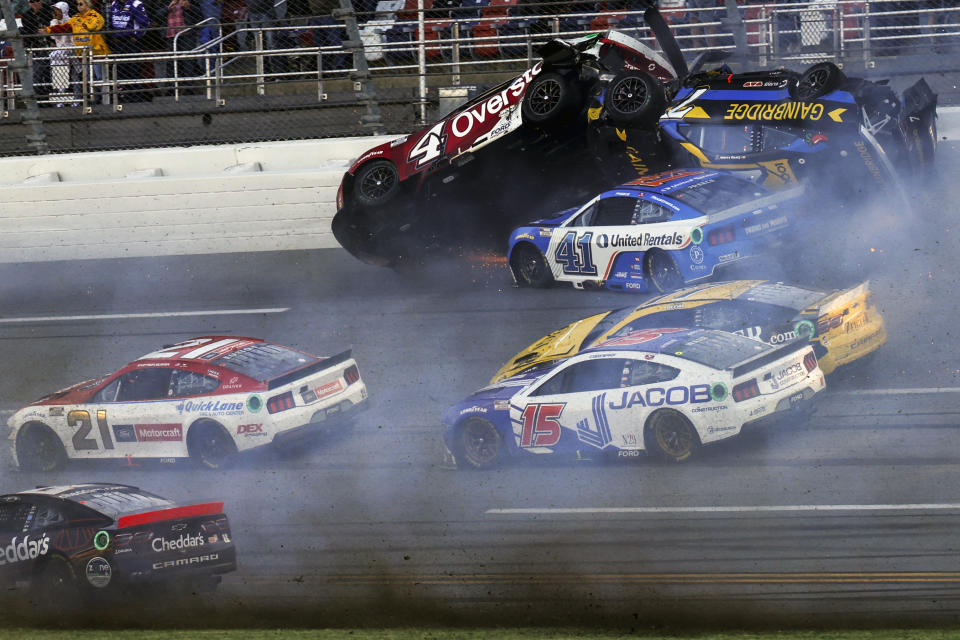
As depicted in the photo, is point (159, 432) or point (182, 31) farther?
point (182, 31)

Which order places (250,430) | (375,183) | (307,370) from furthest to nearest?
(375,183), (307,370), (250,430)

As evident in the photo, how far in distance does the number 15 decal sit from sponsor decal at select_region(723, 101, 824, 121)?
459 centimetres

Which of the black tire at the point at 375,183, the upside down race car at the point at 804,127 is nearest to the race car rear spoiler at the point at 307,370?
the black tire at the point at 375,183

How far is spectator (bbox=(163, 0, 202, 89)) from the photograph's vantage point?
15.5m

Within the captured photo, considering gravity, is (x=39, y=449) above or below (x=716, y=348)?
below

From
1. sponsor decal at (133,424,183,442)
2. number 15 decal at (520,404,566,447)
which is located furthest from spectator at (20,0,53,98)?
number 15 decal at (520,404,566,447)

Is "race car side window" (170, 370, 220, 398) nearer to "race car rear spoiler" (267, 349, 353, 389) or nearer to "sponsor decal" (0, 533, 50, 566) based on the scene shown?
"race car rear spoiler" (267, 349, 353, 389)

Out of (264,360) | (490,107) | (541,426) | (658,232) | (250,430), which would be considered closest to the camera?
(541,426)

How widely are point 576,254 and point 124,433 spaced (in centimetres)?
459

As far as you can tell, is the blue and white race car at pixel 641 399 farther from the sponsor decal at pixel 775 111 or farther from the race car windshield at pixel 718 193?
the sponsor decal at pixel 775 111

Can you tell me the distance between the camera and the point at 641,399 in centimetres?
862

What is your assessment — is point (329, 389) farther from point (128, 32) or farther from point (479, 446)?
point (128, 32)

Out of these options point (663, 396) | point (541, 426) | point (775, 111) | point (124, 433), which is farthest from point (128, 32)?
point (663, 396)

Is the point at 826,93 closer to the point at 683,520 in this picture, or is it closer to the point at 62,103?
the point at 683,520
